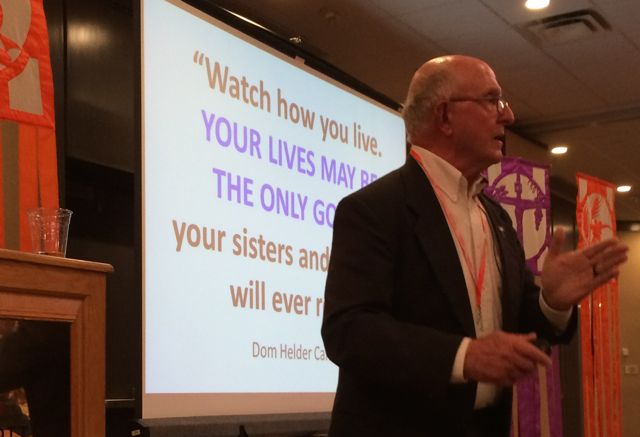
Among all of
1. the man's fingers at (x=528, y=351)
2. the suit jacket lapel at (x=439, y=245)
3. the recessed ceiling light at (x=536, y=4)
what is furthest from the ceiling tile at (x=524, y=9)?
the man's fingers at (x=528, y=351)

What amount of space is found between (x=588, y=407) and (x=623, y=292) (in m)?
5.29

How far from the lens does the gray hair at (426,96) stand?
1.78m

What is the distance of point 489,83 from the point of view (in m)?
1.78

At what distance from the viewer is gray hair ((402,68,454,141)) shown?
1.78m

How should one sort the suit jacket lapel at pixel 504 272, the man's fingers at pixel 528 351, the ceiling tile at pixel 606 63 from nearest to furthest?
the man's fingers at pixel 528 351 → the suit jacket lapel at pixel 504 272 → the ceiling tile at pixel 606 63

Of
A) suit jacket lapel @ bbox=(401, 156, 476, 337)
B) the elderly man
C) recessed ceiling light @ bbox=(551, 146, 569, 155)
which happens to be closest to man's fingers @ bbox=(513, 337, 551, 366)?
Result: the elderly man

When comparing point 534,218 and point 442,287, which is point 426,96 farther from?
point 534,218

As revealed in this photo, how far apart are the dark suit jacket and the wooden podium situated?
20.9 inches

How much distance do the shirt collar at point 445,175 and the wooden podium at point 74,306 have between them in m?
0.70

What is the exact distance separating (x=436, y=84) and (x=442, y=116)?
0.07 metres

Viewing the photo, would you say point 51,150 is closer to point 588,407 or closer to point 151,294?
point 151,294

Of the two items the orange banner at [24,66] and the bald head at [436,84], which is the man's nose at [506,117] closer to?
the bald head at [436,84]

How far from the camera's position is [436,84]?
5.84 feet

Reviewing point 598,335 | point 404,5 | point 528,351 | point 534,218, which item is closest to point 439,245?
point 528,351
